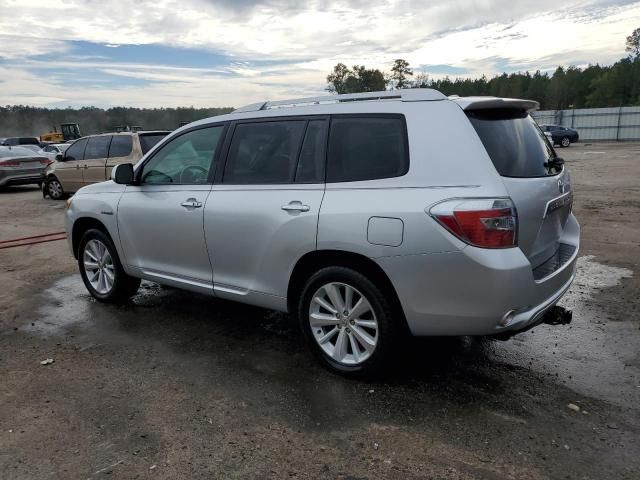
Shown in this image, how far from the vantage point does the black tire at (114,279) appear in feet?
17.2

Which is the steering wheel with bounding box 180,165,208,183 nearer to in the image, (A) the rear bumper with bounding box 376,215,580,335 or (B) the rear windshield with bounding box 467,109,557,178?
(A) the rear bumper with bounding box 376,215,580,335

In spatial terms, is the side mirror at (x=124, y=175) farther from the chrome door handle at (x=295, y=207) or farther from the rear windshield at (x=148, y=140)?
the rear windshield at (x=148, y=140)

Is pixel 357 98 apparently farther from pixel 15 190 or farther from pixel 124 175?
pixel 15 190

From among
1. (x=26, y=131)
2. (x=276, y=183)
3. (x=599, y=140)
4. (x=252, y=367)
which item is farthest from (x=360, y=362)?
(x=26, y=131)

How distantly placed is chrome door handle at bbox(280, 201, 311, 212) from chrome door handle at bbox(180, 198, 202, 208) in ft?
3.00

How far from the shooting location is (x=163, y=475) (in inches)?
107

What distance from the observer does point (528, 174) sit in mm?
3324

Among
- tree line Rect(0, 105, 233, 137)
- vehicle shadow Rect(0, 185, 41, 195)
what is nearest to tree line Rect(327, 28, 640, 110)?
tree line Rect(0, 105, 233, 137)

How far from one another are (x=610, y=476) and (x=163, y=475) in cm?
220

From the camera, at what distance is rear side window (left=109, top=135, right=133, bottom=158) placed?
12.0 m

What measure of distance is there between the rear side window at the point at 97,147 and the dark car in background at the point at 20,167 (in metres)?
5.00

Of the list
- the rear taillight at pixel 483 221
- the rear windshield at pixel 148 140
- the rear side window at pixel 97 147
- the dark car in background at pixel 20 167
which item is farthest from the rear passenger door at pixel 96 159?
the rear taillight at pixel 483 221

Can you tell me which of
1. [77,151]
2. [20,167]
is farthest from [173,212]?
[20,167]

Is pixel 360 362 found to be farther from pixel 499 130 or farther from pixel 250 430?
pixel 499 130
